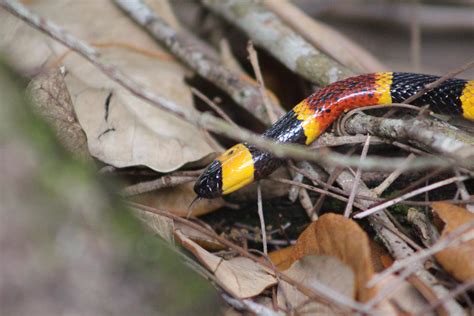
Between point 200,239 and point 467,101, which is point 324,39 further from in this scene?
point 200,239

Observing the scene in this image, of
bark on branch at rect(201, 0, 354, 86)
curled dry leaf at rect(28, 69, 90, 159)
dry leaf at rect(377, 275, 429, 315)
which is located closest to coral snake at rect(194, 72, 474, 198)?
bark on branch at rect(201, 0, 354, 86)

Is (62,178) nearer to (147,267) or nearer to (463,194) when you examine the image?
(147,267)

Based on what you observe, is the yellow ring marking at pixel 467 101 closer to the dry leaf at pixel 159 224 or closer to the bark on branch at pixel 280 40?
the bark on branch at pixel 280 40

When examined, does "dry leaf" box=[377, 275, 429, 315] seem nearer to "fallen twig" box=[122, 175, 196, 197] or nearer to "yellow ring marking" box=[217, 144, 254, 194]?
"yellow ring marking" box=[217, 144, 254, 194]

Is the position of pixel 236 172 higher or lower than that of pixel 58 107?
lower

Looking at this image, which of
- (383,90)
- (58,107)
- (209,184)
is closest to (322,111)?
(383,90)
